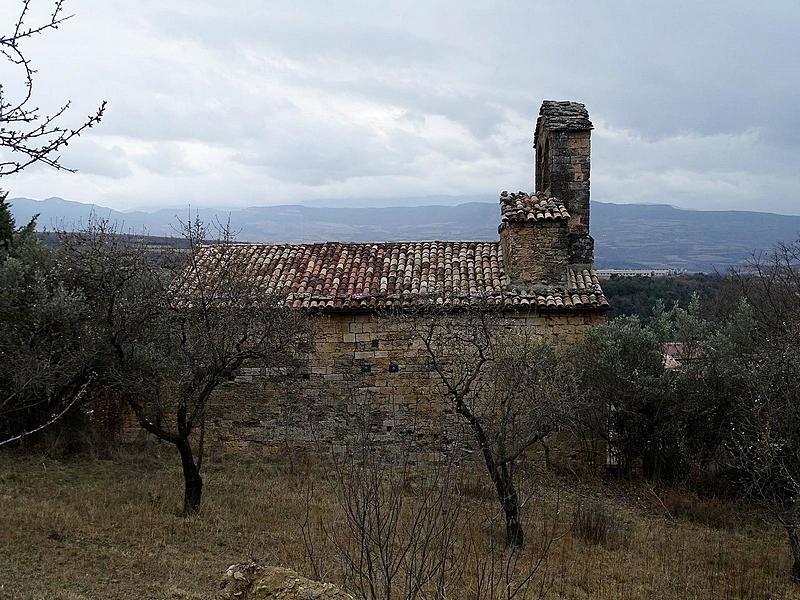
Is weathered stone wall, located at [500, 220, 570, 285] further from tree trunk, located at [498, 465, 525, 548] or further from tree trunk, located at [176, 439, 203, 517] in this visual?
tree trunk, located at [176, 439, 203, 517]

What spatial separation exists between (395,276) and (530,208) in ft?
9.65

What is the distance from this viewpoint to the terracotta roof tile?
41.8 feet

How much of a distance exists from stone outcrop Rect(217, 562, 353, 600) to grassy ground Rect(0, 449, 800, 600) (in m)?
2.14

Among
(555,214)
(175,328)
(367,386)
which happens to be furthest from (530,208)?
(175,328)

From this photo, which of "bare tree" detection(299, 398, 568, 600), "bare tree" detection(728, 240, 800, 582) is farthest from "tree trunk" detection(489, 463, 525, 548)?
"bare tree" detection(728, 240, 800, 582)

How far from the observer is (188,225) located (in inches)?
405

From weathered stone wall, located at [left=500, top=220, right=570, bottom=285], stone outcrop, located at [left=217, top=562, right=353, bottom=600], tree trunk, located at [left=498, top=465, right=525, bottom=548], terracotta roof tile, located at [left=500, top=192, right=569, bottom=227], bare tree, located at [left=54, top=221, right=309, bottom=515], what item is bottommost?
tree trunk, located at [left=498, top=465, right=525, bottom=548]

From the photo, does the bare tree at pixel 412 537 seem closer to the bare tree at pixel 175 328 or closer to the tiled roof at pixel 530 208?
the bare tree at pixel 175 328

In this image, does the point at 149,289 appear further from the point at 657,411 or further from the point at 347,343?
the point at 657,411

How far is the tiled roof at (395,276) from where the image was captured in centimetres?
1241

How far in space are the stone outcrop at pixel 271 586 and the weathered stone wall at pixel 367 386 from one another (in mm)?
7920

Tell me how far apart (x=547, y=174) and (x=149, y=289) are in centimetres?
852

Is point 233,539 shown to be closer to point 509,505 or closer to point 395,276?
point 509,505

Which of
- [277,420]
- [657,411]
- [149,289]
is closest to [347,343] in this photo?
[277,420]
